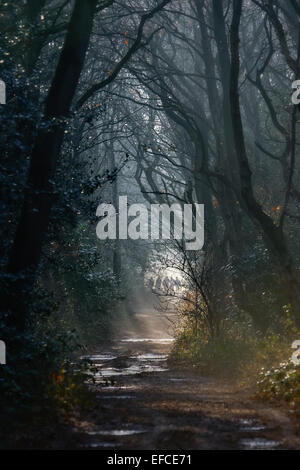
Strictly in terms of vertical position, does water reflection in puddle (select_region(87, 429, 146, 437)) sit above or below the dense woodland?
below

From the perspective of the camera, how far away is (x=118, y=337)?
3406 centimetres

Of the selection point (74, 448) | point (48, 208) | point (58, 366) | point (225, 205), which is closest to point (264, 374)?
point (58, 366)

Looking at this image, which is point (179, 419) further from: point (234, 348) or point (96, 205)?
point (234, 348)

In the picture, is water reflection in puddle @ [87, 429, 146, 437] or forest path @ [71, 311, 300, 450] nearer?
forest path @ [71, 311, 300, 450]

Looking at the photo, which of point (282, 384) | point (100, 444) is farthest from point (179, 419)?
point (282, 384)

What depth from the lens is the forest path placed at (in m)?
7.60

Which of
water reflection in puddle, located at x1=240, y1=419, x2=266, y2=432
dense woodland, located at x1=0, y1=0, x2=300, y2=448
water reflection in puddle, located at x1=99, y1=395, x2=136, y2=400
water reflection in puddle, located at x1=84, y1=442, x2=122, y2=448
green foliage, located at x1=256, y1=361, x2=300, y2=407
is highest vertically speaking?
dense woodland, located at x1=0, y1=0, x2=300, y2=448

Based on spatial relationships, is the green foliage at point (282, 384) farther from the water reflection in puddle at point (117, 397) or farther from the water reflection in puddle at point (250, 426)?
the water reflection in puddle at point (117, 397)

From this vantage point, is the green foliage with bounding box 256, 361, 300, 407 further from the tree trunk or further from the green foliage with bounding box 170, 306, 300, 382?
the tree trunk

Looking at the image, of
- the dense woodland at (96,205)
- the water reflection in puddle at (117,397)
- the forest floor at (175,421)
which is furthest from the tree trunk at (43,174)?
the forest floor at (175,421)

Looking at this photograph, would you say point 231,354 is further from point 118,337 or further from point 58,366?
point 118,337

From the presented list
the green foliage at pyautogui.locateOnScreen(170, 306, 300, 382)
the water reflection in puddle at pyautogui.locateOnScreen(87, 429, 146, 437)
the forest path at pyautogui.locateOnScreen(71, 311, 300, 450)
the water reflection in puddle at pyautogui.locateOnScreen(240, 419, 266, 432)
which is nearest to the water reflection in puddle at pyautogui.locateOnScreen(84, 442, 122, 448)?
the forest path at pyautogui.locateOnScreen(71, 311, 300, 450)

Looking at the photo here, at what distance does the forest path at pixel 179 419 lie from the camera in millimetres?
7602

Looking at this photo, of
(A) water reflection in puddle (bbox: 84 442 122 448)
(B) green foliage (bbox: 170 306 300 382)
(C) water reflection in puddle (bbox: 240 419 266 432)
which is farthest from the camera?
(B) green foliage (bbox: 170 306 300 382)
